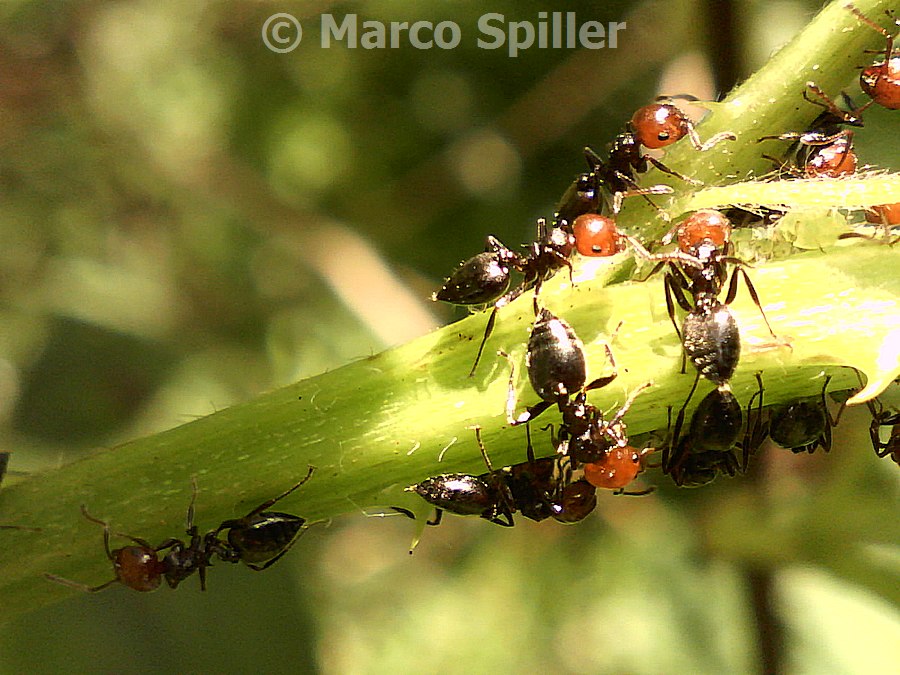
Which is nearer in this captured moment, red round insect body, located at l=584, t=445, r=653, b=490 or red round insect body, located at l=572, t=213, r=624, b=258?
red round insect body, located at l=572, t=213, r=624, b=258

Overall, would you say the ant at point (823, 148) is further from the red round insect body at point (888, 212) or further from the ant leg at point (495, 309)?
the ant leg at point (495, 309)

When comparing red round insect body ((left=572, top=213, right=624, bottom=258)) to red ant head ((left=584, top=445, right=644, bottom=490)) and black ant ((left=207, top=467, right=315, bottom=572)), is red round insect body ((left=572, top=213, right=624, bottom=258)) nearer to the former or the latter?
red ant head ((left=584, top=445, right=644, bottom=490))

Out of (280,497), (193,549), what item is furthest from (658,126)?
(193,549)

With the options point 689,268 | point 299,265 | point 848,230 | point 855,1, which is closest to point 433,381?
point 689,268

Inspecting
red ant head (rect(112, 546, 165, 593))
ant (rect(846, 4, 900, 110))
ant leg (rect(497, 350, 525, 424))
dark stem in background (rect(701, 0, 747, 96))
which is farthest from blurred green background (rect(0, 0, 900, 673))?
ant leg (rect(497, 350, 525, 424))

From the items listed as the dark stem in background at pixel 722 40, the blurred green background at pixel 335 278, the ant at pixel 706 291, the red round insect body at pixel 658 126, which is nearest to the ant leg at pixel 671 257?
the ant at pixel 706 291

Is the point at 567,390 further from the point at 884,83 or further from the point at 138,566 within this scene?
the point at 884,83

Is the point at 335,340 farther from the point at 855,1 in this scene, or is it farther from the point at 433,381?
the point at 855,1
